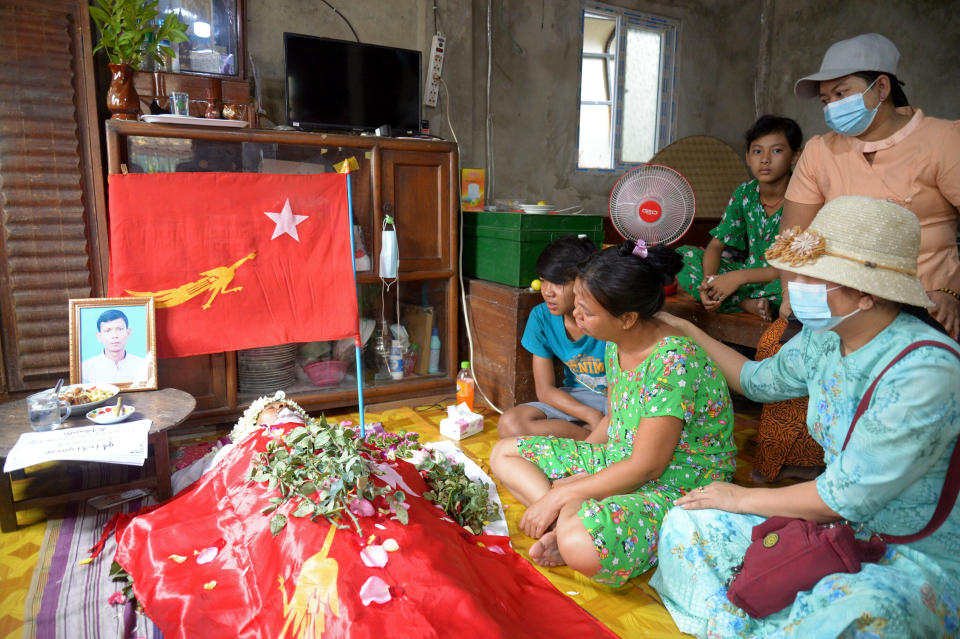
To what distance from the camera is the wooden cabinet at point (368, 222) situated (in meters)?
2.77

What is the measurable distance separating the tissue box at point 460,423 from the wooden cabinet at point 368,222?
474 millimetres

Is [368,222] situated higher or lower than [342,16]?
lower

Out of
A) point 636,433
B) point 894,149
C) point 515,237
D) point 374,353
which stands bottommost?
point 374,353

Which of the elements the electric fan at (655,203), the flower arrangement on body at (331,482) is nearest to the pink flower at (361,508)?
the flower arrangement on body at (331,482)

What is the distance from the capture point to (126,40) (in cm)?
269

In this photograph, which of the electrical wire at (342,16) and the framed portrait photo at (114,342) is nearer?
the framed portrait photo at (114,342)

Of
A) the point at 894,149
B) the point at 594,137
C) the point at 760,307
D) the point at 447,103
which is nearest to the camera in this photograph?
the point at 894,149

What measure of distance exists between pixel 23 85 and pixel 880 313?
11.2 feet

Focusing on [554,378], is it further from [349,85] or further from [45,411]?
[45,411]

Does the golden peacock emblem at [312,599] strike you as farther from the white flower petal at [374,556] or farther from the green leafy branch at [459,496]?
the green leafy branch at [459,496]

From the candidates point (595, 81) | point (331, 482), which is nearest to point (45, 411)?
point (331, 482)

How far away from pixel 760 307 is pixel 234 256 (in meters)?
2.70

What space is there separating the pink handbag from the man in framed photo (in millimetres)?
2499

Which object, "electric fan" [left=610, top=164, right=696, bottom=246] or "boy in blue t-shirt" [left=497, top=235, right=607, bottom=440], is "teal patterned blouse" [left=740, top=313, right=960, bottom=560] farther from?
"electric fan" [left=610, top=164, right=696, bottom=246]
